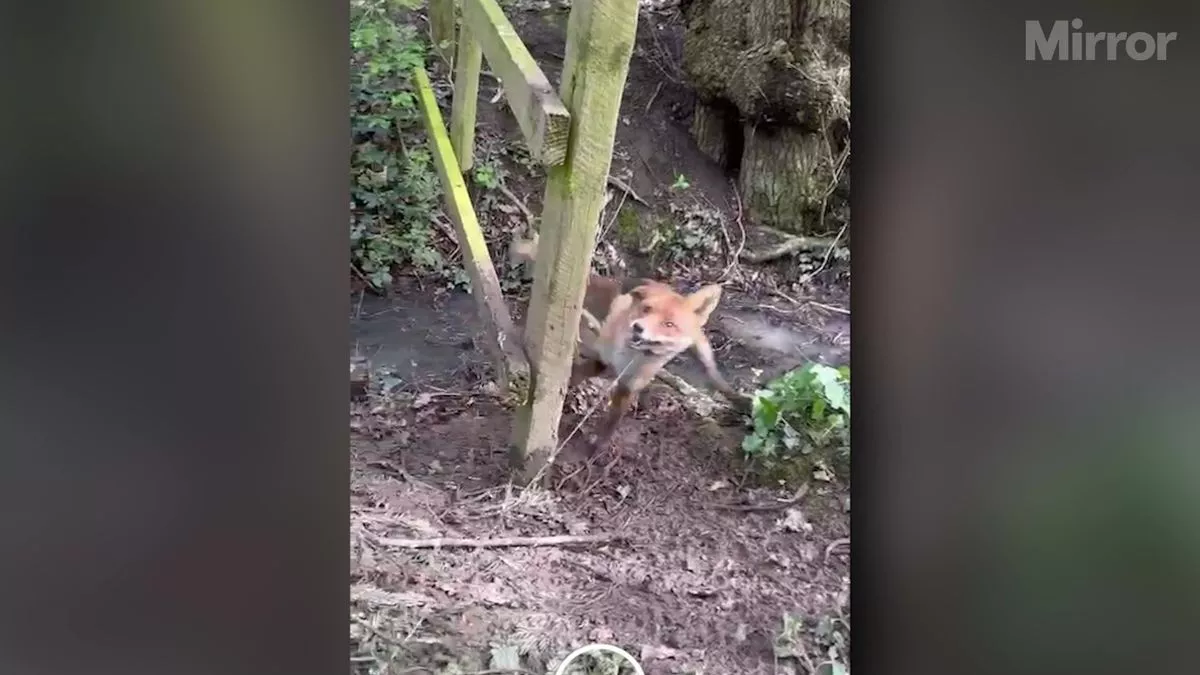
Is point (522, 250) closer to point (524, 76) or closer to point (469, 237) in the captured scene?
point (469, 237)

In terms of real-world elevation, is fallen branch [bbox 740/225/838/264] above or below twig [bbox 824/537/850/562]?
above

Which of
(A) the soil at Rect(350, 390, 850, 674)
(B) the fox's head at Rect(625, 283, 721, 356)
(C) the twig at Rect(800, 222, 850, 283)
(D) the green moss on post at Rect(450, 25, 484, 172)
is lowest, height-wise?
(A) the soil at Rect(350, 390, 850, 674)

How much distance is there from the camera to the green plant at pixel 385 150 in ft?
5.91

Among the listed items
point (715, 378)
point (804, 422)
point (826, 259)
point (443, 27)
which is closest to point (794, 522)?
point (804, 422)

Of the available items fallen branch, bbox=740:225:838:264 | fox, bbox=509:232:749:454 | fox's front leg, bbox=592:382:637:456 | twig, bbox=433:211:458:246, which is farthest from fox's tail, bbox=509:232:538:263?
fallen branch, bbox=740:225:838:264

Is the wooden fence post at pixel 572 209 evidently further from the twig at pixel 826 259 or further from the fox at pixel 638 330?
the twig at pixel 826 259

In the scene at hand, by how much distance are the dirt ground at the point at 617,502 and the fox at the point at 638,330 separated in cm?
3

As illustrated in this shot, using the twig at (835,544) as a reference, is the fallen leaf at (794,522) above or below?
above

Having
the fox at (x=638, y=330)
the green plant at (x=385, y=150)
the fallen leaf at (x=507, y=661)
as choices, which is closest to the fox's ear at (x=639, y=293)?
→ the fox at (x=638, y=330)

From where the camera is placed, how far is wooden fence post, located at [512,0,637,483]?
1.79 m

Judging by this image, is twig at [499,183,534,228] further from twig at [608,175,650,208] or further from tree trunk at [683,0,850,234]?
tree trunk at [683,0,850,234]
